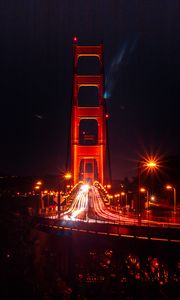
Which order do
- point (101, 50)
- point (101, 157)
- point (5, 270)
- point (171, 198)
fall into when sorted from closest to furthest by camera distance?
point (5, 270) → point (171, 198) → point (101, 157) → point (101, 50)

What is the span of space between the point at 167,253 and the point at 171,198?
38.7 meters

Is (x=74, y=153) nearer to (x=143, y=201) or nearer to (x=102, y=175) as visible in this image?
(x=102, y=175)

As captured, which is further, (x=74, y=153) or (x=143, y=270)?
(x=74, y=153)

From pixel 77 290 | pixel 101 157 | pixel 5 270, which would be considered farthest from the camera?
pixel 101 157

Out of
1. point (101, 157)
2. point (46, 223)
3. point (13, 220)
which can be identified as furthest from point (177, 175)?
point (13, 220)

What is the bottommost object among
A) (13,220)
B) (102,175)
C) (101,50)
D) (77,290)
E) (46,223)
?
(77,290)

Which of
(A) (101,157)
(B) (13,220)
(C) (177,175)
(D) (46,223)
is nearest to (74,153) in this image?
(A) (101,157)

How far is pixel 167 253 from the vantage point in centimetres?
2356

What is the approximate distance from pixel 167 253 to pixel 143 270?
1.77 m

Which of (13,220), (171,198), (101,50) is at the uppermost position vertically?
(101,50)

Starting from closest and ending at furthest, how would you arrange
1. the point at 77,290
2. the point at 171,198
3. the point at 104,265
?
the point at 77,290 → the point at 104,265 → the point at 171,198

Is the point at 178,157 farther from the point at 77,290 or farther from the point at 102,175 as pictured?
the point at 77,290

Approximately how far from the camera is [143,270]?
24.7m

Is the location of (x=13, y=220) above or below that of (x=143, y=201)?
below
